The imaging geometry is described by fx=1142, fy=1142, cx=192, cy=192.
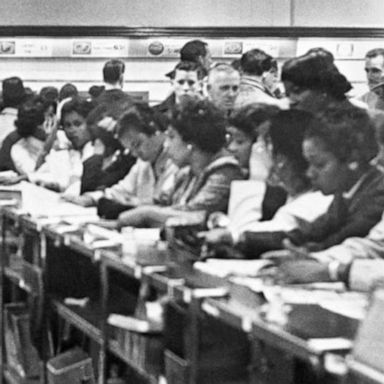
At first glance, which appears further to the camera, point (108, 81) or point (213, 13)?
point (213, 13)

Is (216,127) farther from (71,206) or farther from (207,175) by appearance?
(71,206)

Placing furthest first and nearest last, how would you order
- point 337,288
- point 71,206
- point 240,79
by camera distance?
1. point 240,79
2. point 71,206
3. point 337,288

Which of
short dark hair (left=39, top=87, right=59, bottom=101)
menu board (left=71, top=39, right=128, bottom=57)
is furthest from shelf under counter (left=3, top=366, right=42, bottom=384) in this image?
menu board (left=71, top=39, right=128, bottom=57)

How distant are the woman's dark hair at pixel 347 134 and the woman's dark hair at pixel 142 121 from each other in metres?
1.80

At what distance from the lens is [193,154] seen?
452cm

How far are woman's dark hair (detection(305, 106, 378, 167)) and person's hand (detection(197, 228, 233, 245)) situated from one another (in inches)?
16.7

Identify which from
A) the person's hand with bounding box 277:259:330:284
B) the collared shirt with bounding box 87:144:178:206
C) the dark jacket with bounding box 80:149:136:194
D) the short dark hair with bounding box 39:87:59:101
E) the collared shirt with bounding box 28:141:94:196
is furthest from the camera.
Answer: the short dark hair with bounding box 39:87:59:101

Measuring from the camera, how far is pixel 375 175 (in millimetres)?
3418

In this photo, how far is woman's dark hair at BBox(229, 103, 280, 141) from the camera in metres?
4.23

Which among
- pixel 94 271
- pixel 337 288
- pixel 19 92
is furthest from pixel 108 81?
pixel 337 288

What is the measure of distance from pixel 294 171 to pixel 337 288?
0.67 metres

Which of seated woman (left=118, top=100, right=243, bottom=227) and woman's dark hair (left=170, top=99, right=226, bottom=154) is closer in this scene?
seated woman (left=118, top=100, right=243, bottom=227)

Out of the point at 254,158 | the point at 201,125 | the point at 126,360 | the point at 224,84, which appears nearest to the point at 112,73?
the point at 224,84

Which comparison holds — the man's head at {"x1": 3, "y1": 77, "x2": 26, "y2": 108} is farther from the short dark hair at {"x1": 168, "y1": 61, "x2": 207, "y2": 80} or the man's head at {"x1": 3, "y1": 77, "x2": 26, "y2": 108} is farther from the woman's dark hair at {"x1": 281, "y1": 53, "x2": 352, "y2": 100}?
the woman's dark hair at {"x1": 281, "y1": 53, "x2": 352, "y2": 100}
